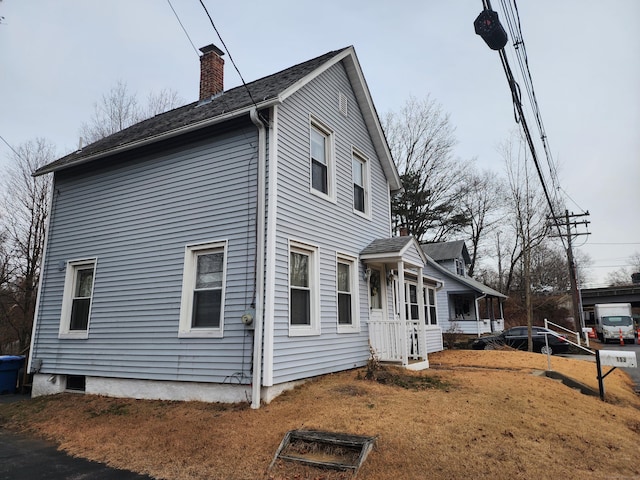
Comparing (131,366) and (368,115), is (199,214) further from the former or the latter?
(368,115)

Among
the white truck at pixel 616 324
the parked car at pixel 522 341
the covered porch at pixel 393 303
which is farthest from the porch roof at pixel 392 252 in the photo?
the white truck at pixel 616 324

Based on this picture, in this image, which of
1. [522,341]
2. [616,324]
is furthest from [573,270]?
[522,341]

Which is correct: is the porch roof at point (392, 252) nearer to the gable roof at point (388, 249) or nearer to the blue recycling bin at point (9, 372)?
the gable roof at point (388, 249)

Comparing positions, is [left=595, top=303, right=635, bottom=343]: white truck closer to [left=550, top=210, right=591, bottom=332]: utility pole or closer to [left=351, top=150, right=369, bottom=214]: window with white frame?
[left=550, top=210, right=591, bottom=332]: utility pole

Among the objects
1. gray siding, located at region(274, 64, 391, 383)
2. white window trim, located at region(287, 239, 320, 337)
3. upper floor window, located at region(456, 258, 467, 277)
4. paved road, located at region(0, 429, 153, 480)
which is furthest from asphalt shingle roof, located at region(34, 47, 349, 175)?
upper floor window, located at region(456, 258, 467, 277)

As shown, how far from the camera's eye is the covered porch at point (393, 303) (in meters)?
9.69

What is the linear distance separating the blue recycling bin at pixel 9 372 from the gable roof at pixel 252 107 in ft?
15.8

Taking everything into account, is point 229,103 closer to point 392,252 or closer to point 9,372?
point 392,252

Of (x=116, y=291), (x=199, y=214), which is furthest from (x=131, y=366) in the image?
(x=199, y=214)

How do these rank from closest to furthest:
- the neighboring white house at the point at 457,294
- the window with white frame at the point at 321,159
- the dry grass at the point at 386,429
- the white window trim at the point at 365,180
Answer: the dry grass at the point at 386,429 → the window with white frame at the point at 321,159 → the white window trim at the point at 365,180 → the neighboring white house at the point at 457,294

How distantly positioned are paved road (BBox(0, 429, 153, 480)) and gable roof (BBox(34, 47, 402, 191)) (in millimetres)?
5834

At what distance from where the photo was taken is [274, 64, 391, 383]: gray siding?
23.9ft

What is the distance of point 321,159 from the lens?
9.53 metres

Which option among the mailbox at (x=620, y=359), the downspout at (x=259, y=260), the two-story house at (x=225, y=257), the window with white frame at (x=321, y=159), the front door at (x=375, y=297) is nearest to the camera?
the downspout at (x=259, y=260)
